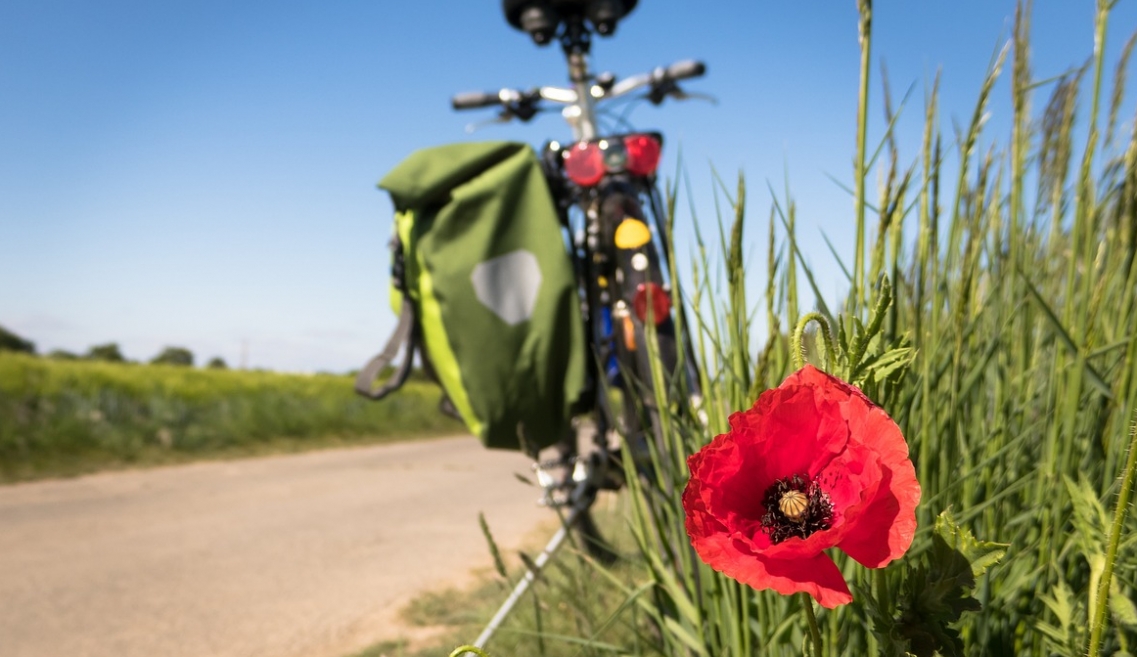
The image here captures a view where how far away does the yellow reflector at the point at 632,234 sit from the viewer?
232cm

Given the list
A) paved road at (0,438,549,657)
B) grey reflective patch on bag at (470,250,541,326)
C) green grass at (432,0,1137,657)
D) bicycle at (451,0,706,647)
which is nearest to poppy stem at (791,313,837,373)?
green grass at (432,0,1137,657)

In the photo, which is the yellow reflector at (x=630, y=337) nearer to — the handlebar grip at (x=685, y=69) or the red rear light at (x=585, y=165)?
the red rear light at (x=585, y=165)

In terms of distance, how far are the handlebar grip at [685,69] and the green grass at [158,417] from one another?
16.0 ft

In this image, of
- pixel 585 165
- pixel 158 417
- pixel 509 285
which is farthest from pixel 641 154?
pixel 158 417

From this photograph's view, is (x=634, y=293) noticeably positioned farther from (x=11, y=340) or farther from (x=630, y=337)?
(x=11, y=340)

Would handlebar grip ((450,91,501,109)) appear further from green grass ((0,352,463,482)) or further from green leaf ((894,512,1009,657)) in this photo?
green grass ((0,352,463,482))

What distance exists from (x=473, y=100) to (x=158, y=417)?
5.93m

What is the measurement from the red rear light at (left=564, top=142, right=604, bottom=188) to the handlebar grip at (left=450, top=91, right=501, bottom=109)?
88cm

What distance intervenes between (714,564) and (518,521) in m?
4.34

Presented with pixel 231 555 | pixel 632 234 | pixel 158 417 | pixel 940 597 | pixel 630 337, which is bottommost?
pixel 158 417

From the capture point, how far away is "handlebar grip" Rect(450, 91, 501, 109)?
10.5 feet

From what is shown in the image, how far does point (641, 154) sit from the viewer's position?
2.41 metres

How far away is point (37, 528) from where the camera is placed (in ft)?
13.5

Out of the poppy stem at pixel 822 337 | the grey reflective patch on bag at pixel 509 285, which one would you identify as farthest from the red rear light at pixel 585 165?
the poppy stem at pixel 822 337
